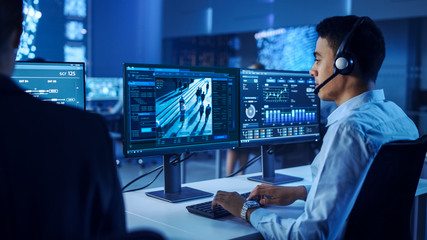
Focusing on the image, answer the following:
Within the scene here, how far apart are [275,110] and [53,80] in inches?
42.3

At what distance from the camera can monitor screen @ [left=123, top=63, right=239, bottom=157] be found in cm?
177

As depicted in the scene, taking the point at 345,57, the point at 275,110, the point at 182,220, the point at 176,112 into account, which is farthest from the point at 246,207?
the point at 275,110

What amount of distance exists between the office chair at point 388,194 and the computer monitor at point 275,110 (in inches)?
34.8

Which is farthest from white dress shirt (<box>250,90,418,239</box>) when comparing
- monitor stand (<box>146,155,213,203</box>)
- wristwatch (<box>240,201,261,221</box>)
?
monitor stand (<box>146,155,213,203</box>)

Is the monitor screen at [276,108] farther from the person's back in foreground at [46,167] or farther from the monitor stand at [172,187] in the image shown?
the person's back in foreground at [46,167]

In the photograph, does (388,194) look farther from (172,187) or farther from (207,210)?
(172,187)

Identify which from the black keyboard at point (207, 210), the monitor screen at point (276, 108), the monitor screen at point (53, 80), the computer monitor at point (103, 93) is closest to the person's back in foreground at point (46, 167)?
the black keyboard at point (207, 210)

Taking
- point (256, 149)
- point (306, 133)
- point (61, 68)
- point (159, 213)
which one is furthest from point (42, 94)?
point (256, 149)

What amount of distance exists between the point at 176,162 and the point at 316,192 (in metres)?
0.74

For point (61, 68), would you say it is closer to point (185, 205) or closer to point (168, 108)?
point (168, 108)

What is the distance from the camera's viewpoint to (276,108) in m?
2.27

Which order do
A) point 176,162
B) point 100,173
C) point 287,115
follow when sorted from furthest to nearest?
point 287,115 < point 176,162 < point 100,173

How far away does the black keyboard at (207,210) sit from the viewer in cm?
164

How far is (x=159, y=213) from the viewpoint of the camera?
1694 mm
